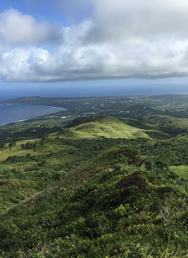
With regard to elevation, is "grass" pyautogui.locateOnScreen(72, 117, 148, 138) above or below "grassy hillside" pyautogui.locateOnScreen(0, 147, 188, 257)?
below

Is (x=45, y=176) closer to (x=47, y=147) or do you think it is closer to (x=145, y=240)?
(x=145, y=240)

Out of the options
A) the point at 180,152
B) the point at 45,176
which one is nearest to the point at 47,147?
the point at 45,176

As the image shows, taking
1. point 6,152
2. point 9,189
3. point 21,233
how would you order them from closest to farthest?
point 21,233
point 9,189
point 6,152

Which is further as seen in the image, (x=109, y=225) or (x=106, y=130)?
(x=106, y=130)

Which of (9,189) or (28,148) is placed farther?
(28,148)

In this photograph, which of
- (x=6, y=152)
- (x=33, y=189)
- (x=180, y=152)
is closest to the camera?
(x=33, y=189)

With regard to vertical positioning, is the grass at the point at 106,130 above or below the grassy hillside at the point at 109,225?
below

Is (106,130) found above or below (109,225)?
below

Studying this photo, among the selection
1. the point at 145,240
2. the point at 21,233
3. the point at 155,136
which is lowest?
the point at 155,136

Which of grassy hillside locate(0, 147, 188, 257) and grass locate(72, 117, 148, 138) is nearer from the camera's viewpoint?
grassy hillside locate(0, 147, 188, 257)

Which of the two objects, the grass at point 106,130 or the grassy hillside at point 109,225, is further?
the grass at point 106,130

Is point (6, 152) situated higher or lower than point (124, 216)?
lower
